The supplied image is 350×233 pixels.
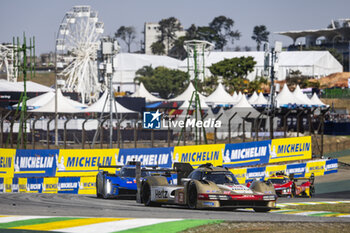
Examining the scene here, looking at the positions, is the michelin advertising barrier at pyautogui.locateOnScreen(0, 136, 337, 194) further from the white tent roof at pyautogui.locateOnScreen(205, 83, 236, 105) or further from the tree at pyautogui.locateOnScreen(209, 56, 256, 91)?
the tree at pyautogui.locateOnScreen(209, 56, 256, 91)

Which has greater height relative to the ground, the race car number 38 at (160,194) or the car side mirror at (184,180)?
the car side mirror at (184,180)

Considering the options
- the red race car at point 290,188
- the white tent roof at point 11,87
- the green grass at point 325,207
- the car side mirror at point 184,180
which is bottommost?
the red race car at point 290,188

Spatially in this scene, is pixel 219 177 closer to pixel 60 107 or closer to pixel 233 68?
pixel 60 107

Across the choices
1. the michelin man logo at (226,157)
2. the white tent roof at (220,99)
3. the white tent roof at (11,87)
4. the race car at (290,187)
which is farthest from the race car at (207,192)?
the white tent roof at (11,87)

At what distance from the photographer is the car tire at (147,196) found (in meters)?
16.6

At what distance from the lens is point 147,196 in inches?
659

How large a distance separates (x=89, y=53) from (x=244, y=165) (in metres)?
50.9

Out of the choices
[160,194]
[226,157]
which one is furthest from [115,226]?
[226,157]

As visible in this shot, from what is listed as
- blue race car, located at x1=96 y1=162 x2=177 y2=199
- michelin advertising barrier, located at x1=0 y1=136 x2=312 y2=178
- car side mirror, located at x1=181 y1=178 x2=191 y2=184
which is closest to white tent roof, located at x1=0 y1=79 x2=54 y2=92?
michelin advertising barrier, located at x1=0 y1=136 x2=312 y2=178

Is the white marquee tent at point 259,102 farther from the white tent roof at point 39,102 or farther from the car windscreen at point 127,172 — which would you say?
the car windscreen at point 127,172

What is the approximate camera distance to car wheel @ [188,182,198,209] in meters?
15.0

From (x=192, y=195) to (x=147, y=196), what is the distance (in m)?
1.93

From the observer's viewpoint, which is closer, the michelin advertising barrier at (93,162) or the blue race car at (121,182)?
the blue race car at (121,182)

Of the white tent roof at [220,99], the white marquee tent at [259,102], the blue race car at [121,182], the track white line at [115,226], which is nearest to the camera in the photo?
the track white line at [115,226]
